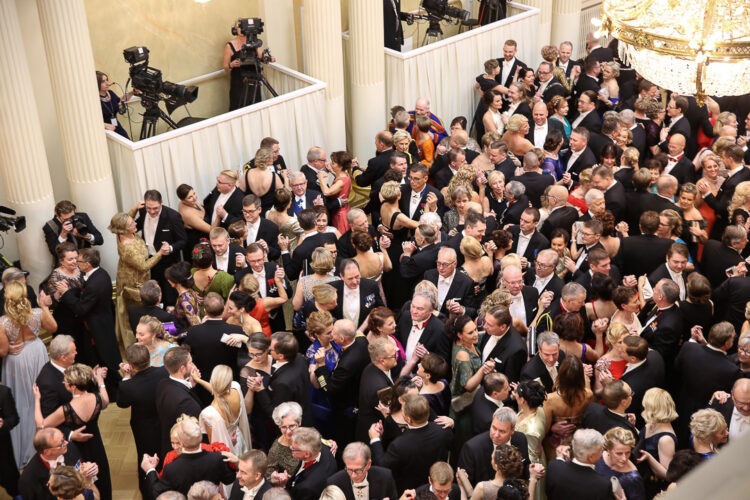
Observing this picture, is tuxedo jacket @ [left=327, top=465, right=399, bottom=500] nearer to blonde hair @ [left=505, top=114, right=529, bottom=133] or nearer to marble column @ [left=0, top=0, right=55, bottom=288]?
marble column @ [left=0, top=0, right=55, bottom=288]

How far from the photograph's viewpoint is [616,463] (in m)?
4.02

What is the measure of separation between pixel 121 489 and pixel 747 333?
14.6ft

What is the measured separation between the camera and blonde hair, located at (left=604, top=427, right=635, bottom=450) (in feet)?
13.0

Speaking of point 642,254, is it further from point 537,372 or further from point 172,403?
point 172,403

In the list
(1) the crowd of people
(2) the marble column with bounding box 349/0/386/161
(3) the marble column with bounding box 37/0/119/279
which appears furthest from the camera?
(2) the marble column with bounding box 349/0/386/161

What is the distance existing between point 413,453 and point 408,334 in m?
1.22

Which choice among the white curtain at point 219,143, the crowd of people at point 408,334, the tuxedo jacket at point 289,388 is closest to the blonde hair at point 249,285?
the crowd of people at point 408,334

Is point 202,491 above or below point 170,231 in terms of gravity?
above

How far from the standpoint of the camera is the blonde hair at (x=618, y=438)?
3.96 metres

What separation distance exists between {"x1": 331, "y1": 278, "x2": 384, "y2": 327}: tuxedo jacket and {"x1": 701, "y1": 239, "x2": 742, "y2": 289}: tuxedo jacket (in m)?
2.66

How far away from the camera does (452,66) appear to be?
10.4 meters

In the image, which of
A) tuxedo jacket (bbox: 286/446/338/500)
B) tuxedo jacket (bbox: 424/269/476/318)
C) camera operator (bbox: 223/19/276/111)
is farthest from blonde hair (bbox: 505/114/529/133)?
tuxedo jacket (bbox: 286/446/338/500)

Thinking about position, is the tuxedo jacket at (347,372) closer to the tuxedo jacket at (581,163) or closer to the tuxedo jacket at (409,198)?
the tuxedo jacket at (409,198)

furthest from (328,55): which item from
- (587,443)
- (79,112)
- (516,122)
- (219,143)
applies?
(587,443)
